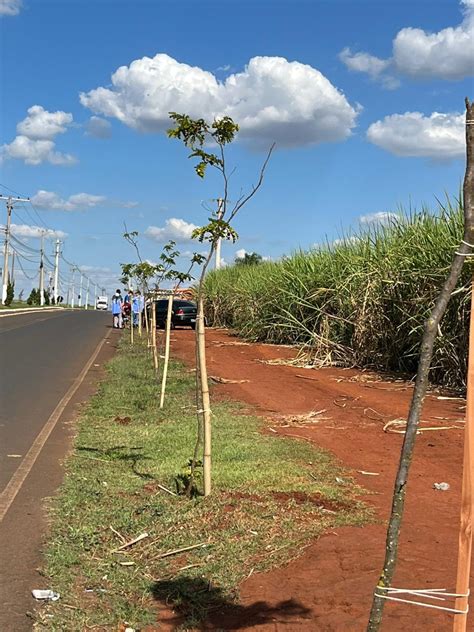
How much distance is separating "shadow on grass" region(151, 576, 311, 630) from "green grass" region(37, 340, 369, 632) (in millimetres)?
12

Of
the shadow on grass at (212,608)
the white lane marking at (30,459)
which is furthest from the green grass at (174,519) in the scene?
the white lane marking at (30,459)

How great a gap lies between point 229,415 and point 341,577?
575cm

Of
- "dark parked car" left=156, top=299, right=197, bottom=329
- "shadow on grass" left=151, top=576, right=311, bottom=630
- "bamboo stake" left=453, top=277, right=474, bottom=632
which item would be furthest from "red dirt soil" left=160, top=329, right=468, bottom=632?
"dark parked car" left=156, top=299, right=197, bottom=329

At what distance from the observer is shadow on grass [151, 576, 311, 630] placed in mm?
3809

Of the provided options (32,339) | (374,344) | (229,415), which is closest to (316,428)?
(229,415)

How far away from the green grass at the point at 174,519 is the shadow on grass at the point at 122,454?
0.04 feet

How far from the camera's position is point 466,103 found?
2617 millimetres

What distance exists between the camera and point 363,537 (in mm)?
4832

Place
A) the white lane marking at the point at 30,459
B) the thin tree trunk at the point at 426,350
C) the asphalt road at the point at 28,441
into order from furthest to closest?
the white lane marking at the point at 30,459
the asphalt road at the point at 28,441
the thin tree trunk at the point at 426,350

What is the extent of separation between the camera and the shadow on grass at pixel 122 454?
7.32 m

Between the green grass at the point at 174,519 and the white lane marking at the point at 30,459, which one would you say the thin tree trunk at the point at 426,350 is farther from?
the white lane marking at the point at 30,459

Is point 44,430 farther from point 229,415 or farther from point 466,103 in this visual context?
point 466,103

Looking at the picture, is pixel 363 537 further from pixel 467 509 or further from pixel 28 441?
pixel 28 441

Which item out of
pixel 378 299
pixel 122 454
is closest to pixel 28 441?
pixel 122 454
